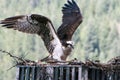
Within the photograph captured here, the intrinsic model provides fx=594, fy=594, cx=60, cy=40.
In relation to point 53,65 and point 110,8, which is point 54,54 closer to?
point 53,65

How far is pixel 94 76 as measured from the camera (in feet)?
45.4

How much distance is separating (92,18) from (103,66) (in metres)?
158

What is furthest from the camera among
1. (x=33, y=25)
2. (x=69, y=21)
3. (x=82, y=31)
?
(x=82, y=31)

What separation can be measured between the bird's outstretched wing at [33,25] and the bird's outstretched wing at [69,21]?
0.66 metres

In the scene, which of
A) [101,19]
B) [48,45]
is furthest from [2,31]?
[48,45]

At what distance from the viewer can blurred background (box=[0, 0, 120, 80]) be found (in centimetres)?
14288

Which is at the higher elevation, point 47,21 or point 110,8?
point 110,8

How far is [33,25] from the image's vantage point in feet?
50.3

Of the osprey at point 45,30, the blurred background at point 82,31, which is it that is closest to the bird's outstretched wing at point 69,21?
the osprey at point 45,30

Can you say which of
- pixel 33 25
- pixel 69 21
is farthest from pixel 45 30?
pixel 69 21

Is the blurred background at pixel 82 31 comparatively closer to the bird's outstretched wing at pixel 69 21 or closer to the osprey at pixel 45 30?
the bird's outstretched wing at pixel 69 21

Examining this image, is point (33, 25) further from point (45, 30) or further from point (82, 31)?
point (82, 31)

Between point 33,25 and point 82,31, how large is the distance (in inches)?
5707

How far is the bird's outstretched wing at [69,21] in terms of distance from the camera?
16156 millimetres
